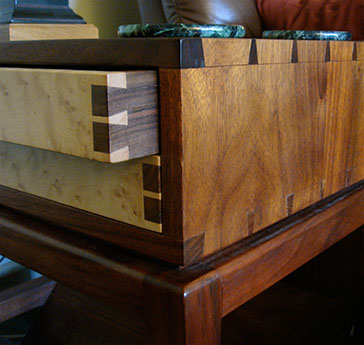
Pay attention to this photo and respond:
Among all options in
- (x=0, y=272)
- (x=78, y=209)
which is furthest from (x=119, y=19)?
(x=78, y=209)

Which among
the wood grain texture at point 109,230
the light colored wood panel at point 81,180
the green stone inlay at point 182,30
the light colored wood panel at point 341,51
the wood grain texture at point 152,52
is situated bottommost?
the wood grain texture at point 109,230

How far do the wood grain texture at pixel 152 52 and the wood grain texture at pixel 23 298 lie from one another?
628mm

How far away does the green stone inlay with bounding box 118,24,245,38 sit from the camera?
18.8 inches

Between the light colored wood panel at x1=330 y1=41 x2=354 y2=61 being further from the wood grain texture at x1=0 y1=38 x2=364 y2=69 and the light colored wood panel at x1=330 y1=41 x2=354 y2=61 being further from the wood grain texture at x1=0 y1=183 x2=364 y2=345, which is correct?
the wood grain texture at x1=0 y1=183 x2=364 y2=345

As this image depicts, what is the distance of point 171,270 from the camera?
0.48 metres

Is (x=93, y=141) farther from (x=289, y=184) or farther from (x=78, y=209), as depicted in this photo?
(x=289, y=184)

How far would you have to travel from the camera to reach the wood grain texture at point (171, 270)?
459 millimetres

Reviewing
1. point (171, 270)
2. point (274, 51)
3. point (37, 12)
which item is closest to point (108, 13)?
point (37, 12)

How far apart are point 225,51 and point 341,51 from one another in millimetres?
240

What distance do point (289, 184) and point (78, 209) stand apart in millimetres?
244

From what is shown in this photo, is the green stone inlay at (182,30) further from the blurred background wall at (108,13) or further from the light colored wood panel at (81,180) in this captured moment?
the blurred background wall at (108,13)

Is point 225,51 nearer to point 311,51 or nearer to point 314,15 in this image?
point 311,51

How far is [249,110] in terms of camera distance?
0.50m

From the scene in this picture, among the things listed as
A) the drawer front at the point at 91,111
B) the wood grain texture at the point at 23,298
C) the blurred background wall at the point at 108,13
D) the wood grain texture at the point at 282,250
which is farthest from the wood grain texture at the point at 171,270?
the blurred background wall at the point at 108,13
